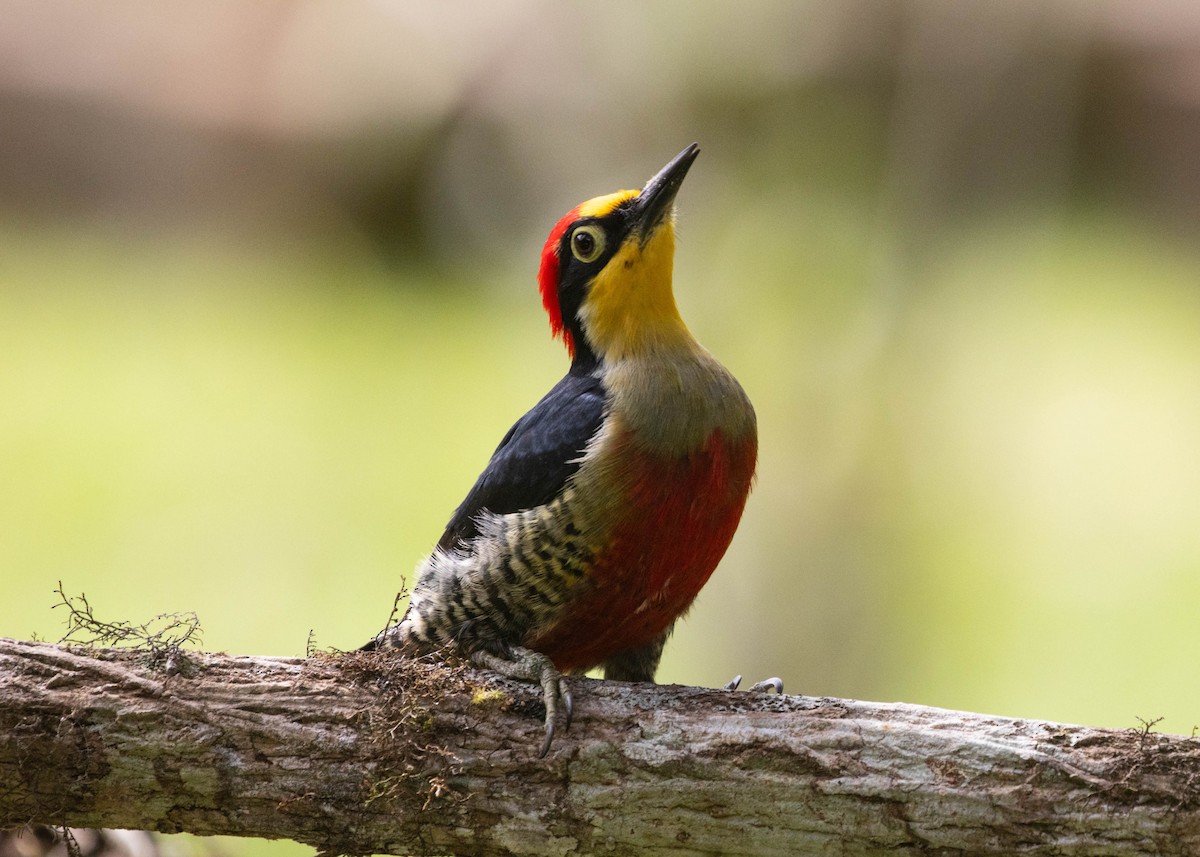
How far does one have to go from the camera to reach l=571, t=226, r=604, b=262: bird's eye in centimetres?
388

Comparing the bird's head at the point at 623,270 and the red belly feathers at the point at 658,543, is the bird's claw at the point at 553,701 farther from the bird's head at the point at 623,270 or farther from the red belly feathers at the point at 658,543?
the bird's head at the point at 623,270

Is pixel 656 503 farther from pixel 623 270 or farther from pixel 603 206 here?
pixel 603 206

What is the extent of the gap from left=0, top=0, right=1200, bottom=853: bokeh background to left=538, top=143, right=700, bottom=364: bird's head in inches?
121

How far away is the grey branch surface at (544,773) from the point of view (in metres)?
2.75

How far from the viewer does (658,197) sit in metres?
3.82

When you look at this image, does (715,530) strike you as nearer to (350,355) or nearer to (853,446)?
(853,446)

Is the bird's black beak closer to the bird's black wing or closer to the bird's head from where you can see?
the bird's head

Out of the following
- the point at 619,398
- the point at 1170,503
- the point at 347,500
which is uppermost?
the point at 1170,503

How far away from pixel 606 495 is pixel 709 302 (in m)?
3.94

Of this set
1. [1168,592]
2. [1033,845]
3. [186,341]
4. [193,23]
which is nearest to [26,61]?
[193,23]

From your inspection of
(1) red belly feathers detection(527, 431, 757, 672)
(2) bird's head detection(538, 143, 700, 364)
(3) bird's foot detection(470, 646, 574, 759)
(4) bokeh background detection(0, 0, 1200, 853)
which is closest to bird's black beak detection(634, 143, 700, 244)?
(2) bird's head detection(538, 143, 700, 364)

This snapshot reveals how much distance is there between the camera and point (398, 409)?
8.54 metres

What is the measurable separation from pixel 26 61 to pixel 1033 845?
6841 mm

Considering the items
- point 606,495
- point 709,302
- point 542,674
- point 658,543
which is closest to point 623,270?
point 606,495
